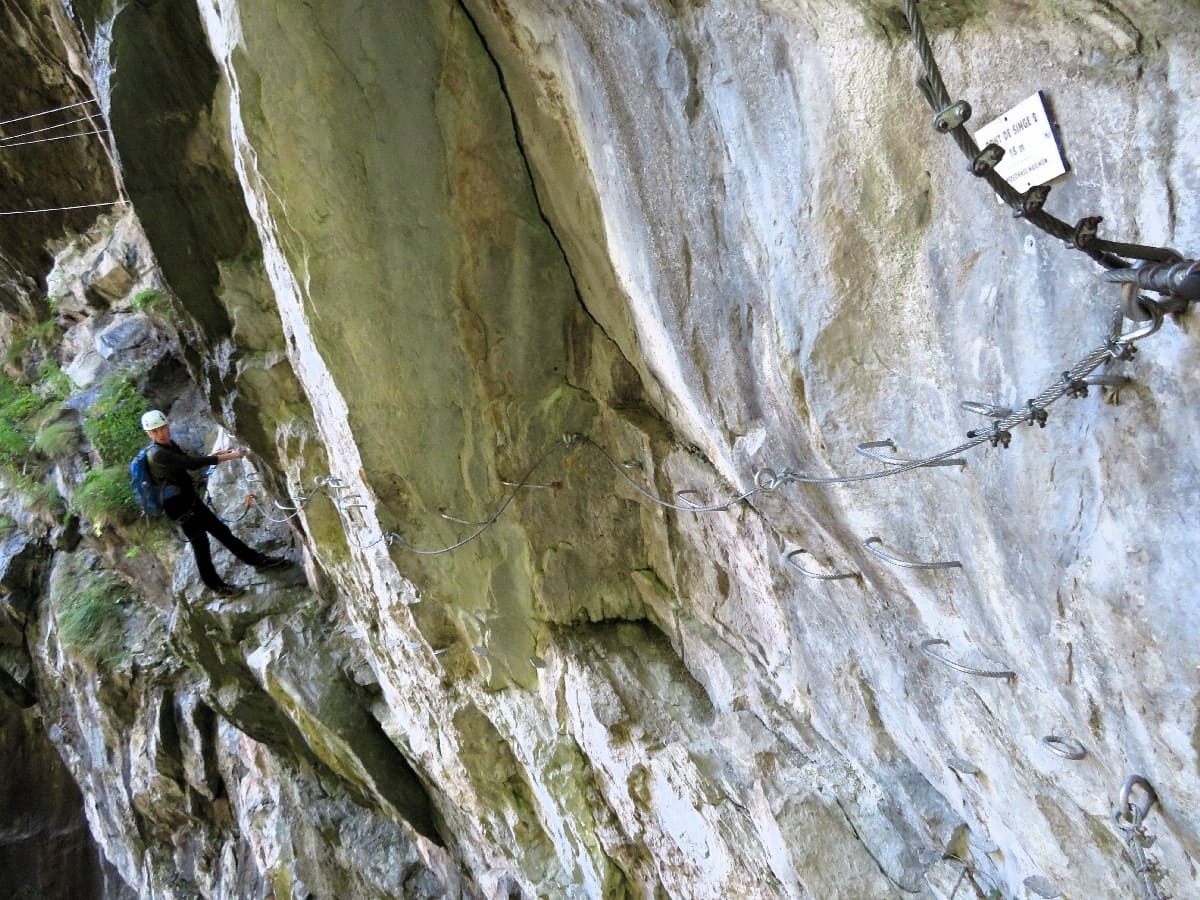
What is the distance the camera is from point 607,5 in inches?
93.0

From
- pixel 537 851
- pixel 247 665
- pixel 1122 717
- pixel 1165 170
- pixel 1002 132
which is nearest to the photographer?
pixel 1165 170

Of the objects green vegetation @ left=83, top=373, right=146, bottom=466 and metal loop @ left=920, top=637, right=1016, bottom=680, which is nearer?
metal loop @ left=920, top=637, right=1016, bottom=680

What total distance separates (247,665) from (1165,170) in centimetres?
731

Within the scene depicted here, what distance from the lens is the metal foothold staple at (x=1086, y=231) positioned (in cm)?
129

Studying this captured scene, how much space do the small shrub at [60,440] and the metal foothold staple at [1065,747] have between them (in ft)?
31.9

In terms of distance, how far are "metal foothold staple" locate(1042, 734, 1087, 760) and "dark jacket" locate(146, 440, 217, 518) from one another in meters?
6.01

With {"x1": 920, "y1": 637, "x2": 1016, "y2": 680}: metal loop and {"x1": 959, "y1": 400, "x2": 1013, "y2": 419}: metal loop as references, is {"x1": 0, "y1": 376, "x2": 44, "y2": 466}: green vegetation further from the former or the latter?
{"x1": 959, "y1": 400, "x2": 1013, "y2": 419}: metal loop

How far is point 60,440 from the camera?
28.5ft

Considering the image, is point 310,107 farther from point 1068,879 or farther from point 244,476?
point 244,476

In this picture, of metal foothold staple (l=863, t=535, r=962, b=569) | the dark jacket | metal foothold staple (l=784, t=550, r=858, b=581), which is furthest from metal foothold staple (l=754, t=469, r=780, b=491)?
the dark jacket

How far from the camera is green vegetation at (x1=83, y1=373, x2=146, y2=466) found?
8258 millimetres

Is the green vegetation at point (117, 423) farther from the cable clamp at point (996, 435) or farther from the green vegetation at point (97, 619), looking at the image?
the cable clamp at point (996, 435)

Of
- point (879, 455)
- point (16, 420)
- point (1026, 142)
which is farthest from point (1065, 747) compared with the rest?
point (16, 420)

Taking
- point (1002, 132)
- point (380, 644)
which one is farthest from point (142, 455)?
point (1002, 132)
